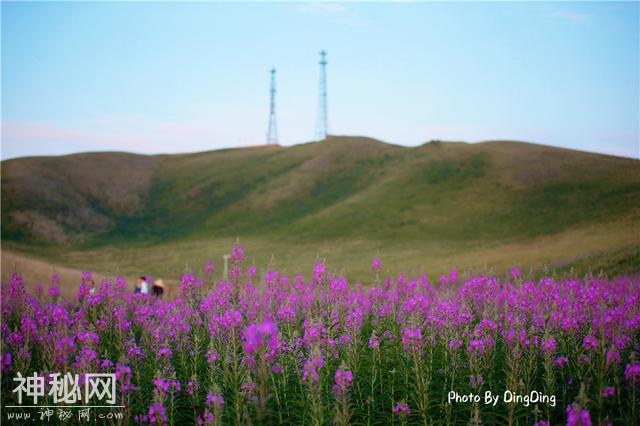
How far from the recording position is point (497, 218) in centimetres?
5369

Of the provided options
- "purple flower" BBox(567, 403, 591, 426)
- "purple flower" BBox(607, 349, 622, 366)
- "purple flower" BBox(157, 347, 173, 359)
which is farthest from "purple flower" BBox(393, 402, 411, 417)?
"purple flower" BBox(157, 347, 173, 359)

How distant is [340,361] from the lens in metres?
7.48

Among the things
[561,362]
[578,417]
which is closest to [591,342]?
[561,362]

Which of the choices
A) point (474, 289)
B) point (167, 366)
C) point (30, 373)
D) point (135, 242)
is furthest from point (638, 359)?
point (135, 242)

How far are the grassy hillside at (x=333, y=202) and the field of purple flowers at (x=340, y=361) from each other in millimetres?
23870

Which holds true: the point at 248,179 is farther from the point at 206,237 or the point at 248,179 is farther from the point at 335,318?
the point at 335,318

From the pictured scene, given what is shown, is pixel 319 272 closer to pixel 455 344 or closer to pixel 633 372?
pixel 455 344

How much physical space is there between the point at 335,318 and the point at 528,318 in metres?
3.62

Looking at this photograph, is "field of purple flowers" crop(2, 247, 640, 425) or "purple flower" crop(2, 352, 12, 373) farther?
"field of purple flowers" crop(2, 247, 640, 425)

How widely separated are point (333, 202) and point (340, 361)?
66.3m

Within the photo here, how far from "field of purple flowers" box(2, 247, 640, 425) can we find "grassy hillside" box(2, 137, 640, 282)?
23.9 m

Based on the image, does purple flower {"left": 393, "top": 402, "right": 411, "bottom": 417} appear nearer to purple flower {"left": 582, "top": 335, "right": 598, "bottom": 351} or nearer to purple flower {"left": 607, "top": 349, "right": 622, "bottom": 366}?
purple flower {"left": 607, "top": 349, "right": 622, "bottom": 366}

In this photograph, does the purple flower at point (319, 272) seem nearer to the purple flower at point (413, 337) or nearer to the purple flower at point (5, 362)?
the purple flower at point (413, 337)

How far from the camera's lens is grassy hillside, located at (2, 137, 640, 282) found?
47.9 m
